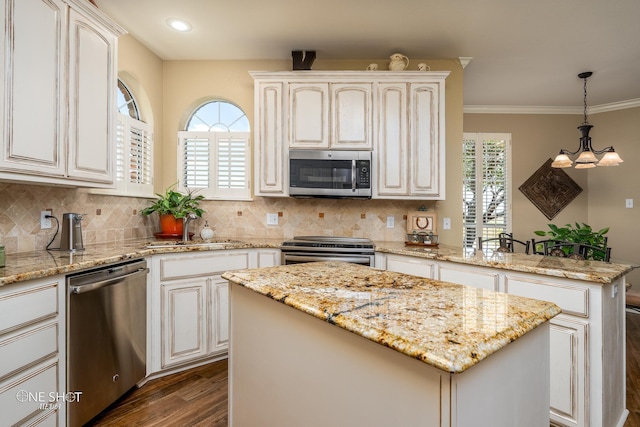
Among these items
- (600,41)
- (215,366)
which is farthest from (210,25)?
(600,41)

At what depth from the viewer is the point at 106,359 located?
6.03 feet

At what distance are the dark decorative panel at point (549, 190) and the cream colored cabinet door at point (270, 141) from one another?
12.5 ft

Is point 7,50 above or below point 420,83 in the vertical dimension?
below

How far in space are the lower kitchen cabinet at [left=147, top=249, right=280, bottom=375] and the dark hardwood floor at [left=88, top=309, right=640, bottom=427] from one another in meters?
0.13

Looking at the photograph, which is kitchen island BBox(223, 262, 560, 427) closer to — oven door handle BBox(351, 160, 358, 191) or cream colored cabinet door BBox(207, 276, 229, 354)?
cream colored cabinet door BBox(207, 276, 229, 354)

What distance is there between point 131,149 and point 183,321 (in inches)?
64.6

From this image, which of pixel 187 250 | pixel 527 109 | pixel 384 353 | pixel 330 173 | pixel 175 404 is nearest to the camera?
pixel 384 353

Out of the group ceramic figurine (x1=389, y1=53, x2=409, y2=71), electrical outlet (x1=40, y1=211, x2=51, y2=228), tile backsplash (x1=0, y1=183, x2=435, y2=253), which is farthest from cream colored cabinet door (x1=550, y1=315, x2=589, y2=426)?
electrical outlet (x1=40, y1=211, x2=51, y2=228)

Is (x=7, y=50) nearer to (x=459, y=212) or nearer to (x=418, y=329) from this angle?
(x=418, y=329)

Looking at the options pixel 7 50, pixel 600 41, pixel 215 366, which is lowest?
pixel 215 366

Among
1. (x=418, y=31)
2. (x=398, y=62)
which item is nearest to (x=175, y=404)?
(x=398, y=62)

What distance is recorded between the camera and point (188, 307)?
2396 mm

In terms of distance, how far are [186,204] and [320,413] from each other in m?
2.50

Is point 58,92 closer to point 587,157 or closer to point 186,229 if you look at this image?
point 186,229
